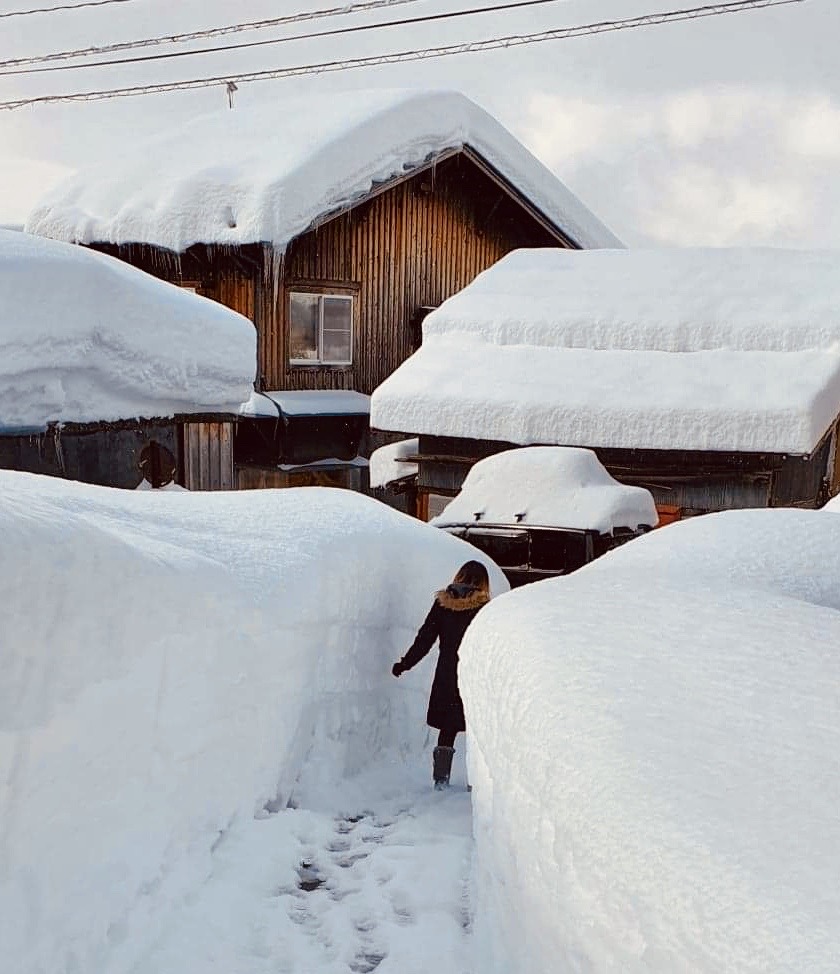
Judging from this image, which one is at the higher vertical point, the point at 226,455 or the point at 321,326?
the point at 321,326

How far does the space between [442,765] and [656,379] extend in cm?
665

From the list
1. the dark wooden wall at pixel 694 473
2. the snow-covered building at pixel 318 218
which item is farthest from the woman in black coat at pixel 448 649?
the snow-covered building at pixel 318 218

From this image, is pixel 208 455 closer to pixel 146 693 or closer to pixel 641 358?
pixel 641 358

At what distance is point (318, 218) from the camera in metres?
13.8

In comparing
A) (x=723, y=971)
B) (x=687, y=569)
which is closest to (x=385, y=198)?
(x=687, y=569)

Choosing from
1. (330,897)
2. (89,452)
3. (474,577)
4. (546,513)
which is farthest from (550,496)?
(330,897)

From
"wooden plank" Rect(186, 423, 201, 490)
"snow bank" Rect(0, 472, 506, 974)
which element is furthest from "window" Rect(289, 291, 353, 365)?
"snow bank" Rect(0, 472, 506, 974)

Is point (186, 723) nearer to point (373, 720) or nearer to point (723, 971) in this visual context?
point (373, 720)

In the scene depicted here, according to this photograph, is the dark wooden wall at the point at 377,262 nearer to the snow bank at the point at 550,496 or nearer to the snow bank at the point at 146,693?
the snow bank at the point at 550,496

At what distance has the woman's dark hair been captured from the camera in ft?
19.2

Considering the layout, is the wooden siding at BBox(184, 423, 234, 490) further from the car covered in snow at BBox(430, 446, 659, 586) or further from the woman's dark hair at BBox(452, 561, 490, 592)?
the woman's dark hair at BBox(452, 561, 490, 592)

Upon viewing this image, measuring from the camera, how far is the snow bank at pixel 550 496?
29.6 feet

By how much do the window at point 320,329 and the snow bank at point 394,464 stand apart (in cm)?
295

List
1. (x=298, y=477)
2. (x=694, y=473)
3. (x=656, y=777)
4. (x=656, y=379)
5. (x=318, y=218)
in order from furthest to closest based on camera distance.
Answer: (x=298, y=477), (x=318, y=218), (x=656, y=379), (x=694, y=473), (x=656, y=777)
